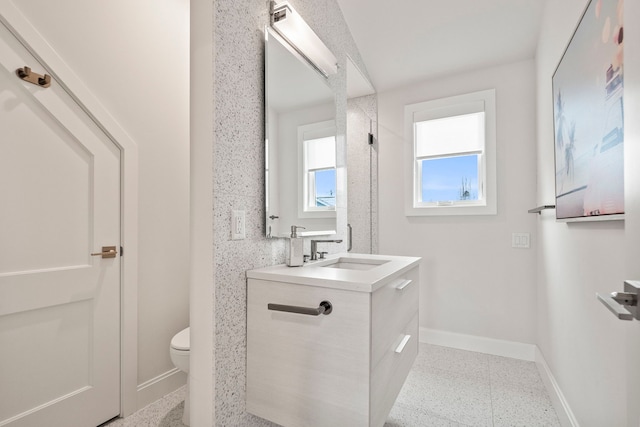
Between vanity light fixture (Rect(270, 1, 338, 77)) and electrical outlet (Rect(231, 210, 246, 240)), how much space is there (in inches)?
38.7

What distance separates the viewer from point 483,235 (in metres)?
2.70

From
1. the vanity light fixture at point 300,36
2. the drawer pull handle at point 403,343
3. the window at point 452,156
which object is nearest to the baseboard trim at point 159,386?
the drawer pull handle at point 403,343

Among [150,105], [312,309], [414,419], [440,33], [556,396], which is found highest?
[440,33]

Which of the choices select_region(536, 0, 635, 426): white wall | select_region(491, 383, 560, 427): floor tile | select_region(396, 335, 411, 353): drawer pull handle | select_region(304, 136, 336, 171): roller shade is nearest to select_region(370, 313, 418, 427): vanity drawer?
select_region(396, 335, 411, 353): drawer pull handle

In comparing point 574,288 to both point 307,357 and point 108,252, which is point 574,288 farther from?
point 108,252

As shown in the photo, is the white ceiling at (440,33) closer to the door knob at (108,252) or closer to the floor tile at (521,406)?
the door knob at (108,252)

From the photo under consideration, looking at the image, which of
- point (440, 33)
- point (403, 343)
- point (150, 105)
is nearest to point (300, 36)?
point (150, 105)

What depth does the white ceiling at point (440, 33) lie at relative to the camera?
2230mm

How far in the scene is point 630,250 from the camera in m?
0.67

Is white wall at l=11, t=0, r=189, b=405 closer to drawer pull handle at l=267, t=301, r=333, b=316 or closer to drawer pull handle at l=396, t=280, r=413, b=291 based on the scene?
drawer pull handle at l=267, t=301, r=333, b=316

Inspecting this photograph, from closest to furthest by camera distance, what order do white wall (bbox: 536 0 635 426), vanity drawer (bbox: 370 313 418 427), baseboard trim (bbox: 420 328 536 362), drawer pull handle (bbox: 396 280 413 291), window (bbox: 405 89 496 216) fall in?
white wall (bbox: 536 0 635 426) < vanity drawer (bbox: 370 313 418 427) < drawer pull handle (bbox: 396 280 413 291) < baseboard trim (bbox: 420 328 536 362) < window (bbox: 405 89 496 216)

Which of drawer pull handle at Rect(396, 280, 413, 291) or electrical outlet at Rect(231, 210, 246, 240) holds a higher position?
electrical outlet at Rect(231, 210, 246, 240)

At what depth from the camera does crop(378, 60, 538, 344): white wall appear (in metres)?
2.54

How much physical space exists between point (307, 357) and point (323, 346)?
9 cm
